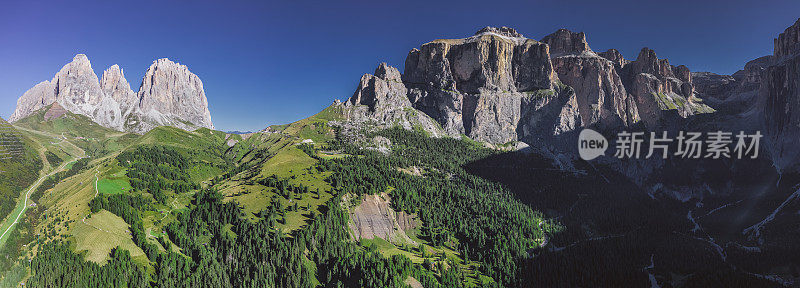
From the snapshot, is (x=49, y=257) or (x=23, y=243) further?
(x=23, y=243)

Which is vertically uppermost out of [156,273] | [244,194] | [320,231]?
[244,194]

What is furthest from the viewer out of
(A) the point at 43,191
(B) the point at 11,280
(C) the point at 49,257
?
(A) the point at 43,191

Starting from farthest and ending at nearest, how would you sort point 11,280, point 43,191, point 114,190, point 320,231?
point 43,191, point 114,190, point 320,231, point 11,280

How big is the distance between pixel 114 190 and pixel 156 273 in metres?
67.1

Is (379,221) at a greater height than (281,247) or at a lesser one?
greater

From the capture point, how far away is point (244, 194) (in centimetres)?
15812

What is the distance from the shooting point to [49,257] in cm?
10012

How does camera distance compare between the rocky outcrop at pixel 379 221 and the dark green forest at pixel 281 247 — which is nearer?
the dark green forest at pixel 281 247

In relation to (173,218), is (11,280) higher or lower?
lower

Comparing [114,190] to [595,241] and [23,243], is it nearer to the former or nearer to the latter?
[23,243]

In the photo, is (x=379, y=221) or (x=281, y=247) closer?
(x=281, y=247)

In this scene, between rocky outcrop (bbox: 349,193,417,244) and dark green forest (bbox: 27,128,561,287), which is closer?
dark green forest (bbox: 27,128,561,287)

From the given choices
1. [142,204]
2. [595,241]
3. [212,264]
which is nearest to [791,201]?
[595,241]

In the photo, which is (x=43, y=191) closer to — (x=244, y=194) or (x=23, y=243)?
(x=23, y=243)
